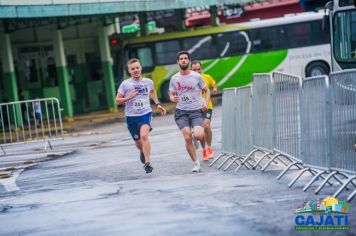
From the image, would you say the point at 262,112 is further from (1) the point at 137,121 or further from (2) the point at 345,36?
(2) the point at 345,36

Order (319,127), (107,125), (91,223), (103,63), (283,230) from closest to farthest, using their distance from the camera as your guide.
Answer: (283,230)
(91,223)
(319,127)
(107,125)
(103,63)

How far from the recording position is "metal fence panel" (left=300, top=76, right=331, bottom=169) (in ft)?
26.4

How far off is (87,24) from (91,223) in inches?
1020

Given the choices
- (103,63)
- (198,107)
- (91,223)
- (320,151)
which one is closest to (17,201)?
(91,223)

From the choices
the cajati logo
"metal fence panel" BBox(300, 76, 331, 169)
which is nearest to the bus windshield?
"metal fence panel" BBox(300, 76, 331, 169)

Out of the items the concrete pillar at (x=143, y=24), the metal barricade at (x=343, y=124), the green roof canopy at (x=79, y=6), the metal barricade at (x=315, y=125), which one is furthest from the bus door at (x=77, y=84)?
the metal barricade at (x=343, y=124)

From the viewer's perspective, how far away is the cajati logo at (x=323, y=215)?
6523 millimetres

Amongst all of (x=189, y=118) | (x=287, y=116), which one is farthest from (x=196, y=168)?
(x=287, y=116)

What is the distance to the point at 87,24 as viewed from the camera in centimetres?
3278

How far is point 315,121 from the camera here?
8.36 m

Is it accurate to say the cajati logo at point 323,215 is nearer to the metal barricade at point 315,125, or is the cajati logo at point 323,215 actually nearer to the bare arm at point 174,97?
the metal barricade at point 315,125

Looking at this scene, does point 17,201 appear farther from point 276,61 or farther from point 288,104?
point 276,61

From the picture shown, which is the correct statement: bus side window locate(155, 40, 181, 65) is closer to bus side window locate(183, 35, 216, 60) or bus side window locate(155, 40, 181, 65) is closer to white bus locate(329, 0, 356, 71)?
bus side window locate(183, 35, 216, 60)

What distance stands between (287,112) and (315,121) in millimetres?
1186
